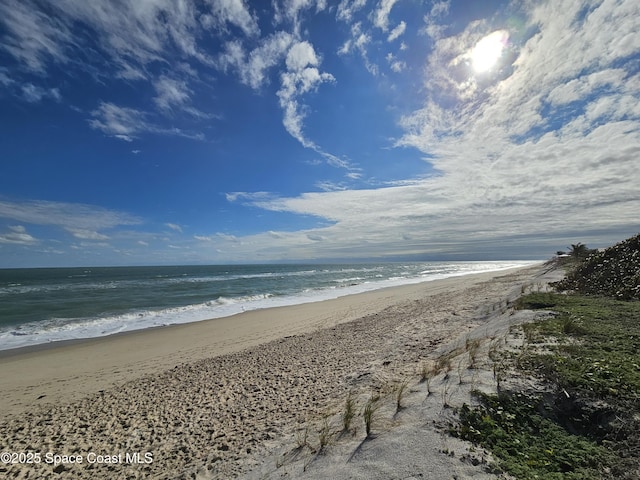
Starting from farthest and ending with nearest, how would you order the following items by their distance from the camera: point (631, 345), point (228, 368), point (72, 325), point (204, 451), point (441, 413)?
point (72, 325), point (228, 368), point (631, 345), point (204, 451), point (441, 413)

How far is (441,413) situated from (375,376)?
9.53 ft

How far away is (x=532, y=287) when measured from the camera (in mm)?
15117

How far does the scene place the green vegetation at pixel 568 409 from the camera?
284cm

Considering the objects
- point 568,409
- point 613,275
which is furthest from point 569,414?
point 613,275

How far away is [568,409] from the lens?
370cm

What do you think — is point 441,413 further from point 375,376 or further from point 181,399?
point 181,399

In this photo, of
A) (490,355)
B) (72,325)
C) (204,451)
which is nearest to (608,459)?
(490,355)

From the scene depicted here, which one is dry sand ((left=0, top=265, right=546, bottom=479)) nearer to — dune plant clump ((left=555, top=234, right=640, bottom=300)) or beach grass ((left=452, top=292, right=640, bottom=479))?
beach grass ((left=452, top=292, right=640, bottom=479))

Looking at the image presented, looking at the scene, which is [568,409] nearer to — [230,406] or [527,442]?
[527,442]

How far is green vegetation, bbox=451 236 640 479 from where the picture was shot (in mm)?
2840

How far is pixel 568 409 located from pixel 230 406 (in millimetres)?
5644

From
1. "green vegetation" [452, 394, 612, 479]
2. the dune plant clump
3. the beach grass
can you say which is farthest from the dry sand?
the dune plant clump

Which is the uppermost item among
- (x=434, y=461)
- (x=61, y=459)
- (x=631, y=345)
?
(x=631, y=345)

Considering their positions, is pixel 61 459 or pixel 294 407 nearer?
pixel 61 459
